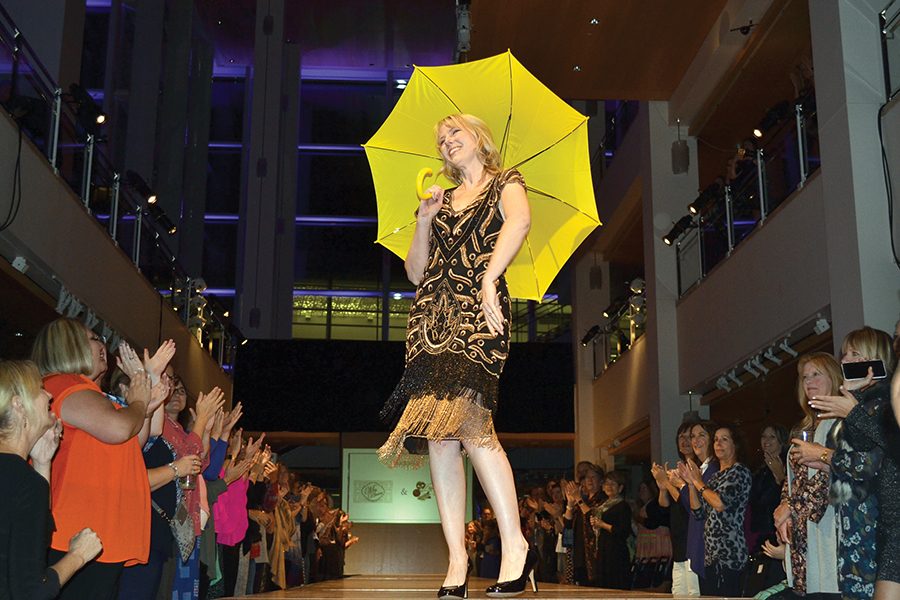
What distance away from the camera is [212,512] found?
5.63m

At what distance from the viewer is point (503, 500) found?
328cm

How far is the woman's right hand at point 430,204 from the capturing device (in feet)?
11.3

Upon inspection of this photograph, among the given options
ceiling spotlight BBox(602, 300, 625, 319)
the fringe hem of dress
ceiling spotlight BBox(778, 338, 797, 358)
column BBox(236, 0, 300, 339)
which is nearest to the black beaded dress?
the fringe hem of dress

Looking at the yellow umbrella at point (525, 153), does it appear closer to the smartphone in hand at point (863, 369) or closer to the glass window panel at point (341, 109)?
the smartphone in hand at point (863, 369)

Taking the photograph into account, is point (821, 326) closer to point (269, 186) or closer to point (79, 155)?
point (79, 155)

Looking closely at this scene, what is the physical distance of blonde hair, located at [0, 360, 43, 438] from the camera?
2.64 meters

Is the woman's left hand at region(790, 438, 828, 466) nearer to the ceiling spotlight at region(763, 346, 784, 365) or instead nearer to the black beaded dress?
the black beaded dress

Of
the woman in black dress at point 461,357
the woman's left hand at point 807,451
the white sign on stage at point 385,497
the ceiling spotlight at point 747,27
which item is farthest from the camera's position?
the white sign on stage at point 385,497

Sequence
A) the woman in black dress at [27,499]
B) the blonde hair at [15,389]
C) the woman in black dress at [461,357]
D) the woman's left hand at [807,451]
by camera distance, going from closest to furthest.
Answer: the woman in black dress at [27,499] < the blonde hair at [15,389] < the woman in black dress at [461,357] < the woman's left hand at [807,451]

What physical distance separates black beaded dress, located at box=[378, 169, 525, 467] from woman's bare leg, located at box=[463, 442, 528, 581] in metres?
0.04

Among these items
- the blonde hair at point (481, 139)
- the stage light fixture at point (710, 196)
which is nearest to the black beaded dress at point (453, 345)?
the blonde hair at point (481, 139)

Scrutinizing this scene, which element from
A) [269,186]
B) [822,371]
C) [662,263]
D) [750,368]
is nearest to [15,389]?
[822,371]

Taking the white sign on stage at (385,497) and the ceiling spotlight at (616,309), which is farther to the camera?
the white sign on stage at (385,497)

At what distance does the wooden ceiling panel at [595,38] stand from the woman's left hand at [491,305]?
5.40 m
